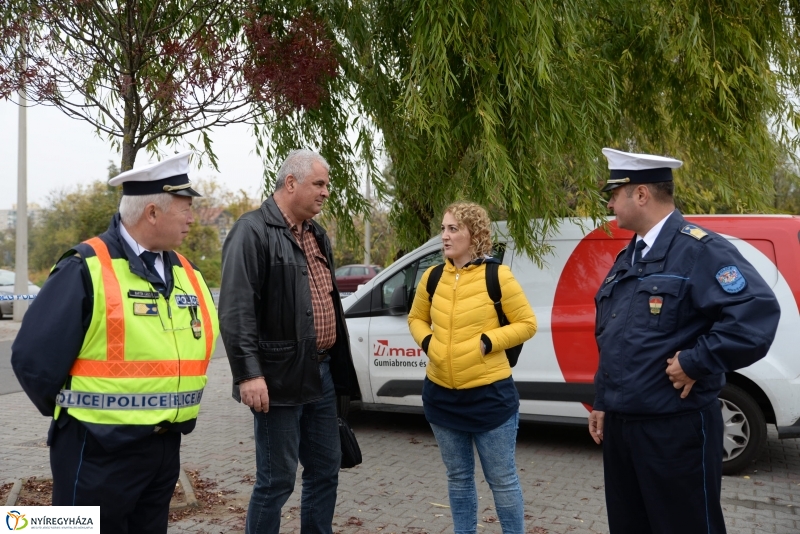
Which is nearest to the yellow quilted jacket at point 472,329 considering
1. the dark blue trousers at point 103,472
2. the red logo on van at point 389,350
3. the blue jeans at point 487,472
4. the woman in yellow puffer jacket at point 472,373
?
the woman in yellow puffer jacket at point 472,373

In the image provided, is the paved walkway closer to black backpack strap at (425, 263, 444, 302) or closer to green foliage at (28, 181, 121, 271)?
black backpack strap at (425, 263, 444, 302)

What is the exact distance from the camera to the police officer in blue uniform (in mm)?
2713

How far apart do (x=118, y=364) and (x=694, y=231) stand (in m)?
2.16

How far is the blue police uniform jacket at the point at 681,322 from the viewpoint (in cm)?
269

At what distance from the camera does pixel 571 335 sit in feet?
20.8

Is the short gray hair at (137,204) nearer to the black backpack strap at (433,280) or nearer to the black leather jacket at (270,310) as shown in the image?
the black leather jacket at (270,310)

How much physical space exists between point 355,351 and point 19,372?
470 centimetres

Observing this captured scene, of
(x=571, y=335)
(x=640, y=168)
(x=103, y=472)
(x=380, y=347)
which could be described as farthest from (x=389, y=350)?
(x=103, y=472)

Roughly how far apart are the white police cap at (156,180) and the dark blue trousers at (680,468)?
6.37ft

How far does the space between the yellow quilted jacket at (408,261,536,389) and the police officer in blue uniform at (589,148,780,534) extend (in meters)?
0.71

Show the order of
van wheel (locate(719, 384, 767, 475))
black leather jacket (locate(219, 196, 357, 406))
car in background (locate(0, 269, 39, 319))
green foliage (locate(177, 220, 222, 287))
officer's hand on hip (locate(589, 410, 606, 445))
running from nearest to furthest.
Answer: officer's hand on hip (locate(589, 410, 606, 445)) → black leather jacket (locate(219, 196, 357, 406)) → van wheel (locate(719, 384, 767, 475)) → car in background (locate(0, 269, 39, 319)) → green foliage (locate(177, 220, 222, 287))

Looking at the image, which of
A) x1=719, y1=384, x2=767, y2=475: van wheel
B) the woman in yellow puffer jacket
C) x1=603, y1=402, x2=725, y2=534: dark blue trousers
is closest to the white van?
x1=719, y1=384, x2=767, y2=475: van wheel

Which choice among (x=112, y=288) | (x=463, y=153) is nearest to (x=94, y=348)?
(x=112, y=288)

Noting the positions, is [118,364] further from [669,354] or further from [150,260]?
[669,354]
